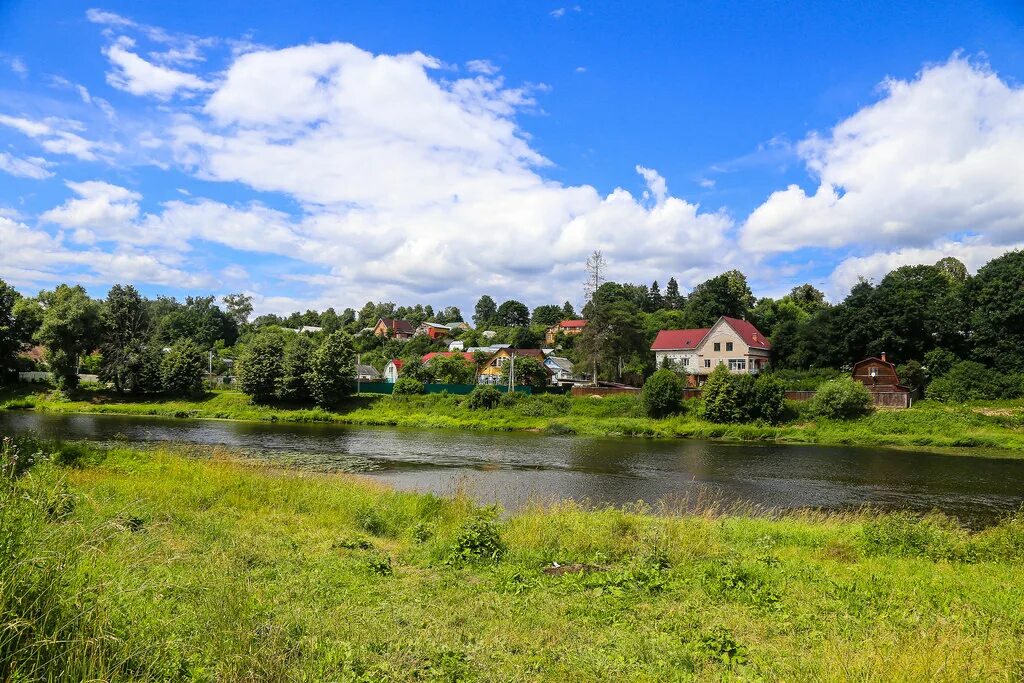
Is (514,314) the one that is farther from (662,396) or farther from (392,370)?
(662,396)

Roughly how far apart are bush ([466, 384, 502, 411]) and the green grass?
40957 millimetres

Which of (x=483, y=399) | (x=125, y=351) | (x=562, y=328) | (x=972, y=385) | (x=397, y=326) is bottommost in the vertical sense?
(x=483, y=399)

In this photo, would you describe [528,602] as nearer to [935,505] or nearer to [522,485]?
[522,485]

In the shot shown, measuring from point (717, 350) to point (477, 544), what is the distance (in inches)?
2422

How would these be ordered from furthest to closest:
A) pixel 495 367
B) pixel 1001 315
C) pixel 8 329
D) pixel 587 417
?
pixel 495 367, pixel 8 329, pixel 587 417, pixel 1001 315

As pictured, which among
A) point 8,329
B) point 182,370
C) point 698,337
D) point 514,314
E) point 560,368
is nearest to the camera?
point 8,329

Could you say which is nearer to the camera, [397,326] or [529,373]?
[529,373]

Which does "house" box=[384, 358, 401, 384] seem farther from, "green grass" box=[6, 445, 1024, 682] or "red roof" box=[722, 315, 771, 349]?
"green grass" box=[6, 445, 1024, 682]

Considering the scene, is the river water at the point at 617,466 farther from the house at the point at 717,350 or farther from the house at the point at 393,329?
the house at the point at 393,329

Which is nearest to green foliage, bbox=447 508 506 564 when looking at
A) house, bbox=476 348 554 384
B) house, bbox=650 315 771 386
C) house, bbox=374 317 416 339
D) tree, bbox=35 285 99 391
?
house, bbox=650 315 771 386

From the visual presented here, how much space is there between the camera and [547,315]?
141625mm

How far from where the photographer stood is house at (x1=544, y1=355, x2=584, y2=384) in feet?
237

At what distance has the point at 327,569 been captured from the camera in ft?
29.7

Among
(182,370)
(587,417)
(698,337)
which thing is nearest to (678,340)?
(698,337)
